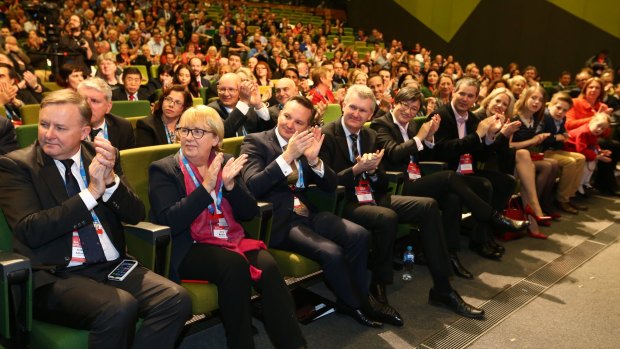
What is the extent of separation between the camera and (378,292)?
271 centimetres

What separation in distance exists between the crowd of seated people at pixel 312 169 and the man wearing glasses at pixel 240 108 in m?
0.01

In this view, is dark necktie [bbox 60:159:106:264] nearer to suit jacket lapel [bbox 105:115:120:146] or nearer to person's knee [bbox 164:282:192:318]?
person's knee [bbox 164:282:192:318]

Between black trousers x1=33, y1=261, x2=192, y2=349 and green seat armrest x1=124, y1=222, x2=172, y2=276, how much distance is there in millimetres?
77

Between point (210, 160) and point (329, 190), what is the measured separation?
0.70m

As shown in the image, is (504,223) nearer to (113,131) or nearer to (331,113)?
(331,113)

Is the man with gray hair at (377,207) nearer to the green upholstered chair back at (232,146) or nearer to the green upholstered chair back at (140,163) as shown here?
the green upholstered chair back at (232,146)

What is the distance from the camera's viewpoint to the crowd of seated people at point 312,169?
192 cm

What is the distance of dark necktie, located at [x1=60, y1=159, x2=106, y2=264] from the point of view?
5.99 ft

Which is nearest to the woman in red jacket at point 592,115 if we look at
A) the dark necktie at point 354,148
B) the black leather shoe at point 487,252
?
the black leather shoe at point 487,252

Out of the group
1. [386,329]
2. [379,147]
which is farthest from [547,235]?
[386,329]

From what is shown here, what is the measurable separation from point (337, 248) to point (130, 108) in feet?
8.07

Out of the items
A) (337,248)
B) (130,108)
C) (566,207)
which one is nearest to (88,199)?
(337,248)

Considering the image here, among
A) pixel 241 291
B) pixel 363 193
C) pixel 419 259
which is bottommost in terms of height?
pixel 419 259

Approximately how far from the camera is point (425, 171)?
3479 mm
